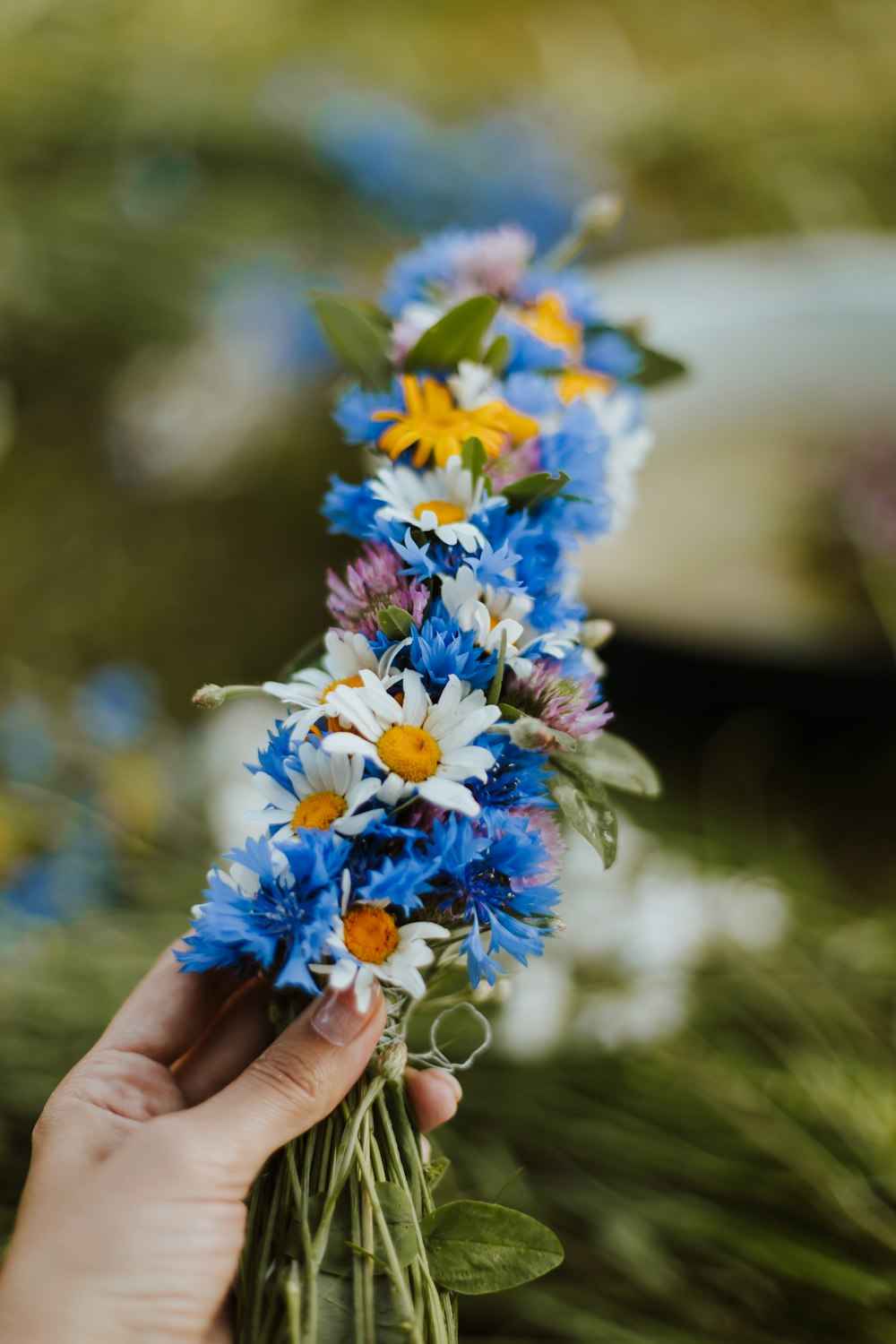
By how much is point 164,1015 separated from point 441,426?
30cm

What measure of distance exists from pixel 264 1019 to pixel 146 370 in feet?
3.03

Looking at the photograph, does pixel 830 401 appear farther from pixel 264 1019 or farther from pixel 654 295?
pixel 264 1019

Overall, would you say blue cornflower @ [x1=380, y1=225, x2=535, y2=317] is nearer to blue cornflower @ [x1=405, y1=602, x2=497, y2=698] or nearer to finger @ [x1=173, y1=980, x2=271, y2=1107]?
blue cornflower @ [x1=405, y1=602, x2=497, y2=698]

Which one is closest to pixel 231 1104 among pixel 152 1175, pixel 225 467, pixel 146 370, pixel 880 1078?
pixel 152 1175

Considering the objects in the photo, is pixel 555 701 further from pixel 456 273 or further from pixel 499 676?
pixel 456 273

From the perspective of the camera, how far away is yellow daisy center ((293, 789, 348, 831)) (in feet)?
1.15

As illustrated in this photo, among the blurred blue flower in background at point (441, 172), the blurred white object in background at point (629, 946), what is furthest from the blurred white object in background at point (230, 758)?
the blurred blue flower in background at point (441, 172)

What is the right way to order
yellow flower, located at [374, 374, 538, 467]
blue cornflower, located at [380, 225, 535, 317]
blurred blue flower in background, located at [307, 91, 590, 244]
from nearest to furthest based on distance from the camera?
yellow flower, located at [374, 374, 538, 467] → blue cornflower, located at [380, 225, 535, 317] → blurred blue flower in background, located at [307, 91, 590, 244]

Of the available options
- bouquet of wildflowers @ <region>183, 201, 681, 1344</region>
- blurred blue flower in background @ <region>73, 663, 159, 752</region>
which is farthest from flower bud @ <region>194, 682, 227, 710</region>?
blurred blue flower in background @ <region>73, 663, 159, 752</region>

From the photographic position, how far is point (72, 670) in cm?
101

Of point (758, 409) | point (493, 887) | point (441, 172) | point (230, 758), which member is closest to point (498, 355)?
point (493, 887)

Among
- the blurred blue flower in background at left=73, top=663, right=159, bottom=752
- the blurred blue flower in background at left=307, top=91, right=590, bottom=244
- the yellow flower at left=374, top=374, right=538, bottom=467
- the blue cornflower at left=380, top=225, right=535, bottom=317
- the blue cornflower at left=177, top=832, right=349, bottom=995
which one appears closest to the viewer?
the blue cornflower at left=177, top=832, right=349, bottom=995

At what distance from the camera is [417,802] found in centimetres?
36

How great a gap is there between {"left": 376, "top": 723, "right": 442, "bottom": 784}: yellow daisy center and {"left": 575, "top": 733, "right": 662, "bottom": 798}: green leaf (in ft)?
0.24
